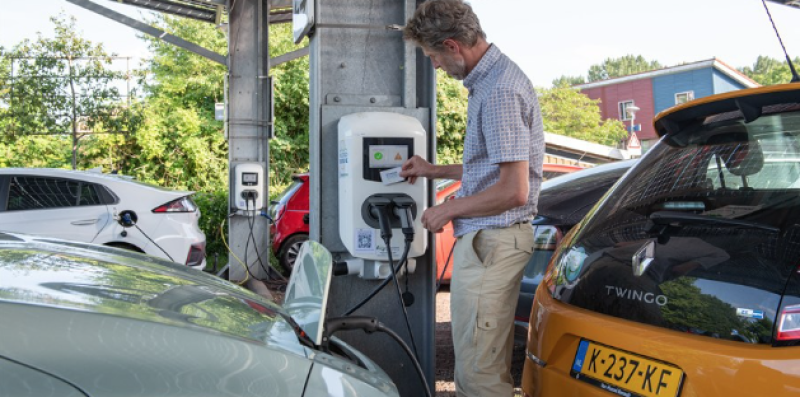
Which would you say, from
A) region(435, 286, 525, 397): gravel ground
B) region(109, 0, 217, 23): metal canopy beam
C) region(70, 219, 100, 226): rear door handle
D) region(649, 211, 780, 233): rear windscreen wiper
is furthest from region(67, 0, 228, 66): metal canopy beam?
region(649, 211, 780, 233): rear windscreen wiper

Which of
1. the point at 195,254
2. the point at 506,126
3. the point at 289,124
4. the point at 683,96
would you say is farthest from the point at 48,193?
the point at 683,96

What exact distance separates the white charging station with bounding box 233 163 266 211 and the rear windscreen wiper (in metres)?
9.60

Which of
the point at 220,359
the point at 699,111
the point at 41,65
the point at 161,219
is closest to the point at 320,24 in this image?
the point at 699,111

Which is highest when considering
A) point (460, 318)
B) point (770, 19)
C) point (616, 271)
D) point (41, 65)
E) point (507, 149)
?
point (41, 65)

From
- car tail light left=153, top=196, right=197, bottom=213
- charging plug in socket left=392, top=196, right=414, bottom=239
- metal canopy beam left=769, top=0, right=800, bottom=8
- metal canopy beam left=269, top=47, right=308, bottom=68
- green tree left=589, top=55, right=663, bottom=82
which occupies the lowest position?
car tail light left=153, top=196, right=197, bottom=213

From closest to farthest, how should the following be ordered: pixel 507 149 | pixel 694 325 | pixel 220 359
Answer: pixel 220 359 < pixel 694 325 < pixel 507 149

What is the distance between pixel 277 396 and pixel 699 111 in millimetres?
1840

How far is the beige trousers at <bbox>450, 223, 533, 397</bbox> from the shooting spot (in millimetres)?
3096

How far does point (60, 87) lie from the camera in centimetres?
1708

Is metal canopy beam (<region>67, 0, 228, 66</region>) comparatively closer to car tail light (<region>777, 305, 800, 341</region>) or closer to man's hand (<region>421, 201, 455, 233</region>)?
man's hand (<region>421, 201, 455, 233</region>)

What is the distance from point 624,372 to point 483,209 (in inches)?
34.9

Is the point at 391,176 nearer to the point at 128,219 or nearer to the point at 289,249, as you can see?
the point at 128,219

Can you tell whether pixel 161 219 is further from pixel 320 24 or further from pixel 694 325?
pixel 694 325

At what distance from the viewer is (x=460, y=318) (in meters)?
3.17
